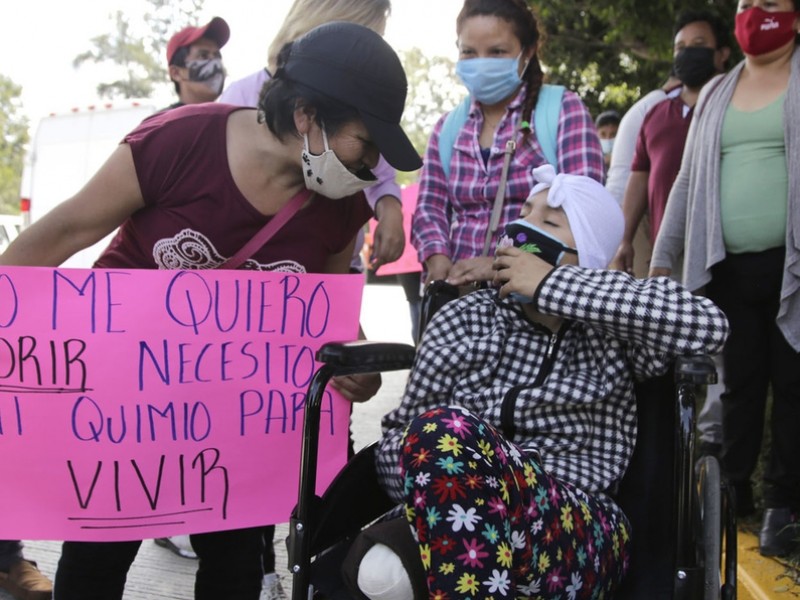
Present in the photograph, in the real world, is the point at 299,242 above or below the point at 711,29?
below

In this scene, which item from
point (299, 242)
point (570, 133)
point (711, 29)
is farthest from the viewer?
point (711, 29)

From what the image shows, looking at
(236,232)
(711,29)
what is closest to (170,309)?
(236,232)

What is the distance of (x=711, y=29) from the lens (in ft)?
14.0

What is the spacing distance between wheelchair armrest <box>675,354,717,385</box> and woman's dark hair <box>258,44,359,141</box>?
2.94 ft

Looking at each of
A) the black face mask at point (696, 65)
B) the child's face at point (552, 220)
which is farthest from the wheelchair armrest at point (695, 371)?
the black face mask at point (696, 65)

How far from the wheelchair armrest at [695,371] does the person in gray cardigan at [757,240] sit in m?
1.53

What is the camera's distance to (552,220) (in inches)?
86.3

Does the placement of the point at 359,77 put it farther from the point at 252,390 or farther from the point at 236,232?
the point at 252,390

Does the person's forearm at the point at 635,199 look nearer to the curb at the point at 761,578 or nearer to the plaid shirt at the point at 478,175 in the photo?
the plaid shirt at the point at 478,175

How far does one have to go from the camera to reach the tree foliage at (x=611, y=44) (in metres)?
5.98

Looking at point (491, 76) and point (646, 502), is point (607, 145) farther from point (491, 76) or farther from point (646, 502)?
point (646, 502)

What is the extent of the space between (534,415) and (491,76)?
4.51 feet

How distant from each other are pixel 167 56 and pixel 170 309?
2.20 meters

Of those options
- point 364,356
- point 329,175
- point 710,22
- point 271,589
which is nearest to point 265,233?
point 329,175
